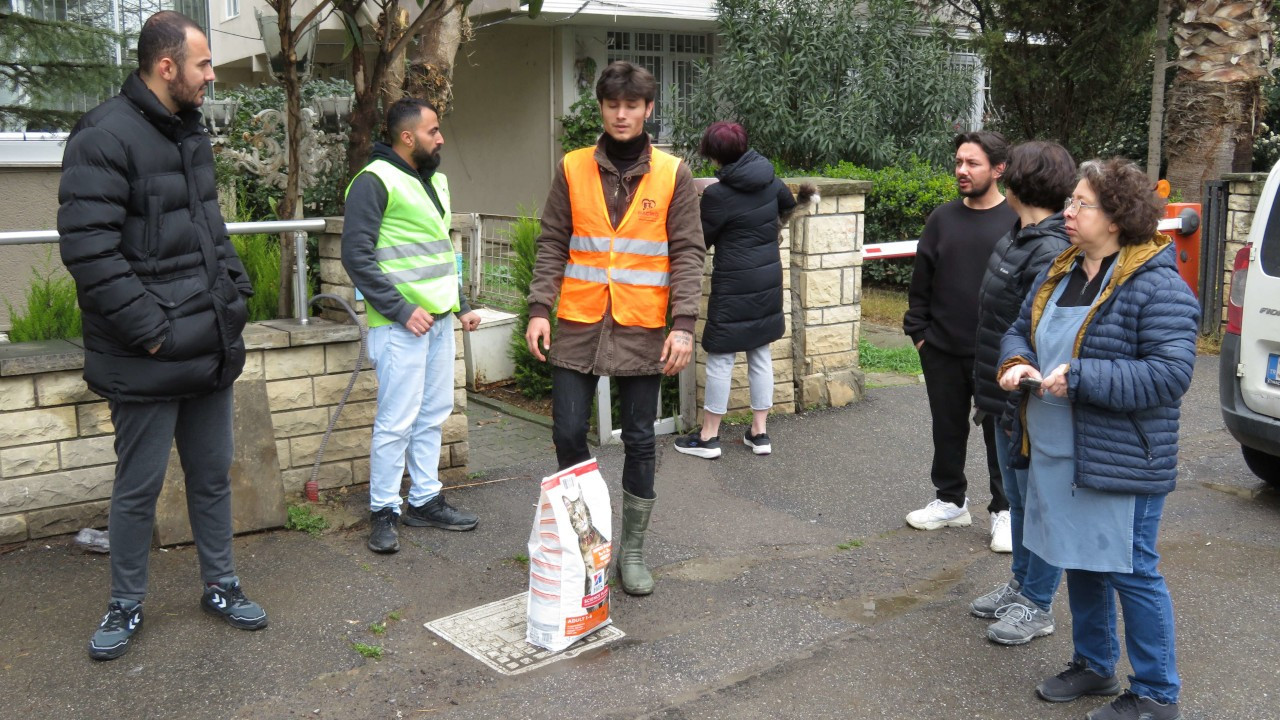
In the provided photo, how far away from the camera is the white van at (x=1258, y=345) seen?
5699 mm

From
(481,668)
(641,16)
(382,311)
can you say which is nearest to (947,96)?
(641,16)

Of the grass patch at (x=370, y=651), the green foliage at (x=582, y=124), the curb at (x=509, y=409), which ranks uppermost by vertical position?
the green foliage at (x=582, y=124)

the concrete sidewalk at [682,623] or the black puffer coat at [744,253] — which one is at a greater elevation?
the black puffer coat at [744,253]

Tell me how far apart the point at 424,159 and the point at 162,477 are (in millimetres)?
1797

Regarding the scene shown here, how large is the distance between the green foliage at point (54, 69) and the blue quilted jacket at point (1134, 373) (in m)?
5.07

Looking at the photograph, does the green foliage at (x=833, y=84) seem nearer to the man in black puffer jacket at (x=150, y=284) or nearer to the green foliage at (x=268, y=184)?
the green foliage at (x=268, y=184)

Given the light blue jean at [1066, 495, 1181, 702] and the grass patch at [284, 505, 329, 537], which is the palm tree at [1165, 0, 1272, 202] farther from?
the grass patch at [284, 505, 329, 537]

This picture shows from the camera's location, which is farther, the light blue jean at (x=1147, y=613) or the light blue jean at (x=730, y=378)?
the light blue jean at (x=730, y=378)

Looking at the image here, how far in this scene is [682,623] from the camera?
4.39 m

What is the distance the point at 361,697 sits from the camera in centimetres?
375

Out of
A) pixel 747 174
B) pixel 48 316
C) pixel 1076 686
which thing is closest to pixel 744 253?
pixel 747 174

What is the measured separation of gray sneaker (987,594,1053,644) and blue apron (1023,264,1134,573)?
59 cm

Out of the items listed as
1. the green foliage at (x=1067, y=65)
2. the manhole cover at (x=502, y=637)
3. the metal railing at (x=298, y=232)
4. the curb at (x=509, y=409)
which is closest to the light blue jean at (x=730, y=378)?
the curb at (x=509, y=409)

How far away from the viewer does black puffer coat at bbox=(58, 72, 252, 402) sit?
3682 millimetres
